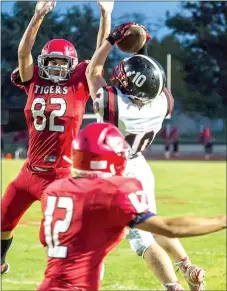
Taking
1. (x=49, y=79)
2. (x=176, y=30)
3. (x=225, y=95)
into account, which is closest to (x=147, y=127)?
(x=49, y=79)

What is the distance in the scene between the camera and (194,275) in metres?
5.53

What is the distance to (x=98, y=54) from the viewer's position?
5117 millimetres

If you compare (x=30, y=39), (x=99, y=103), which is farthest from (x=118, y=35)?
(x=30, y=39)

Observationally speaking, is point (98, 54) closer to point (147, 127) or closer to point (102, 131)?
point (147, 127)

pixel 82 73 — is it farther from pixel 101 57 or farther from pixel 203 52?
pixel 203 52

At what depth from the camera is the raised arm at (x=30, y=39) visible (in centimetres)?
543

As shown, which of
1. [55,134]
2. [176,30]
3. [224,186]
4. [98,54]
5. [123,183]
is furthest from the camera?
[176,30]

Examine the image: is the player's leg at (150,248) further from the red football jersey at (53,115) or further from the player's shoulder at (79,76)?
the player's shoulder at (79,76)

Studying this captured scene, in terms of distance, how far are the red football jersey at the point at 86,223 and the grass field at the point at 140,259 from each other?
12.9ft

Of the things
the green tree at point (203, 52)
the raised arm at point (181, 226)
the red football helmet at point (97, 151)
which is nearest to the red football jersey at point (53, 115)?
the red football helmet at point (97, 151)

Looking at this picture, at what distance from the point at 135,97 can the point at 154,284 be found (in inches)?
121

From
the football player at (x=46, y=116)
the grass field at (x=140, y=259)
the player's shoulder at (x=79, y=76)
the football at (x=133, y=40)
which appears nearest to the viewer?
the football at (x=133, y=40)

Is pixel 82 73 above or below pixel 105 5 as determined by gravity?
below

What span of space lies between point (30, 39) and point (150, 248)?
1721 millimetres
